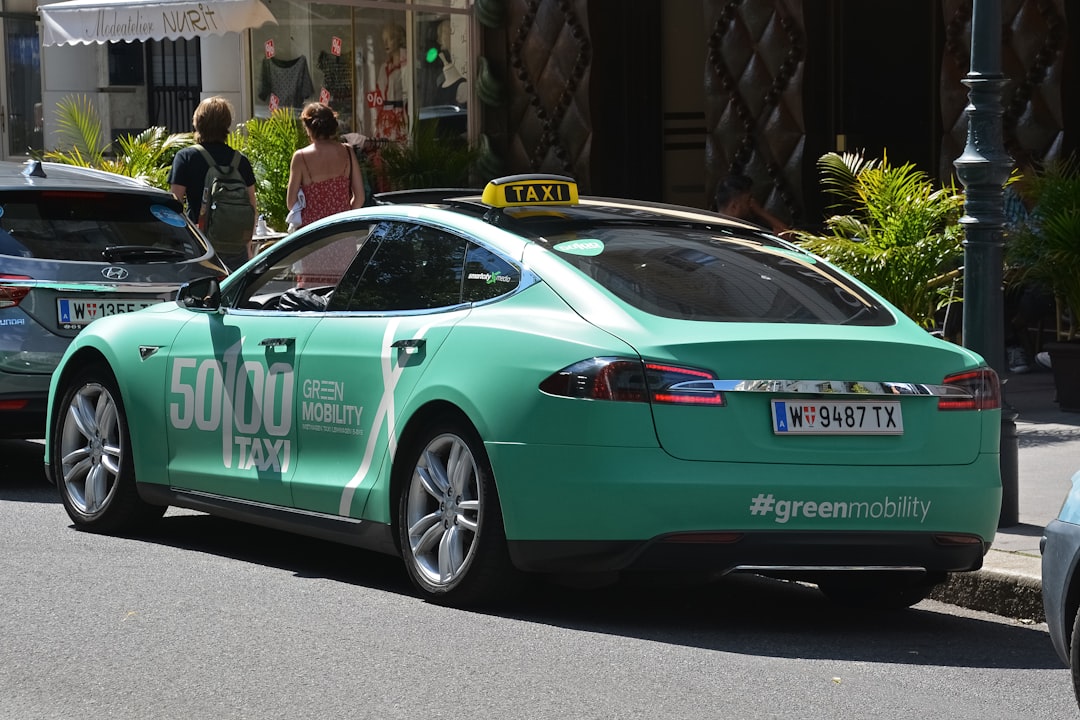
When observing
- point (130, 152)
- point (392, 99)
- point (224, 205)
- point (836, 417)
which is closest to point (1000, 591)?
point (836, 417)

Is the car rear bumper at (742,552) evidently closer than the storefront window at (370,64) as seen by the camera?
Yes

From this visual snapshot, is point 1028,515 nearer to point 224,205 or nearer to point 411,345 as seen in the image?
point 411,345

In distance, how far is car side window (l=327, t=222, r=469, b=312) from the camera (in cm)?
698

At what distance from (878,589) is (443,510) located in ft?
5.40

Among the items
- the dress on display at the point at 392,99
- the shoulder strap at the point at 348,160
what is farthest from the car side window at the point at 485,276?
the dress on display at the point at 392,99

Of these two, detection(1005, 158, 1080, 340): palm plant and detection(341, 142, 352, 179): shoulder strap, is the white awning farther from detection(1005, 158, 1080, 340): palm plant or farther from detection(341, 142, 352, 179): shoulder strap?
detection(1005, 158, 1080, 340): palm plant

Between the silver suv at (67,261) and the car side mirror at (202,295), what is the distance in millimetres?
1642

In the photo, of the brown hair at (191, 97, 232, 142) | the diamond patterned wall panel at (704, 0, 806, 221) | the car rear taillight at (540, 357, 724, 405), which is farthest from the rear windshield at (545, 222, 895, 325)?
the diamond patterned wall panel at (704, 0, 806, 221)

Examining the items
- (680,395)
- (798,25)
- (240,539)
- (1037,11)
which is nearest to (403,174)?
(798,25)

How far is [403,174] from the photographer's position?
Result: 18.0 meters

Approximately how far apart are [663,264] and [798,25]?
9628mm

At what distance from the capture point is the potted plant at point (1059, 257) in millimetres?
11430

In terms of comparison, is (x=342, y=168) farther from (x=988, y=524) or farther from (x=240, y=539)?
(x=988, y=524)

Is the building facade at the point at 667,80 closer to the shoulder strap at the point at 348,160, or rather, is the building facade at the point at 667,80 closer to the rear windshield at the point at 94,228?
the shoulder strap at the point at 348,160
